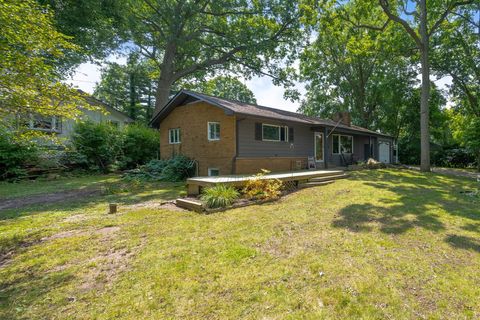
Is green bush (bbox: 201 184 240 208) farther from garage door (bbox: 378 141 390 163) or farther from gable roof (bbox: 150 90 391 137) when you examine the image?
garage door (bbox: 378 141 390 163)

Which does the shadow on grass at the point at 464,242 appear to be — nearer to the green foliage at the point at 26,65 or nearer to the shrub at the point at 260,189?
the shrub at the point at 260,189

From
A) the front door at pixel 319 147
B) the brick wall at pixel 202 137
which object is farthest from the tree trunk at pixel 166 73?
the front door at pixel 319 147

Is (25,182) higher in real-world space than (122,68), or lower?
lower

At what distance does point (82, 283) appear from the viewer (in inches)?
120

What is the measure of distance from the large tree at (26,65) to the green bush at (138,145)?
13028mm

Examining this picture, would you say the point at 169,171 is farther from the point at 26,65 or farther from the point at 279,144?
the point at 26,65

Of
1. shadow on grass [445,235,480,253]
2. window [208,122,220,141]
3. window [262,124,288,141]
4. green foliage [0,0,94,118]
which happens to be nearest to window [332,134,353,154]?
window [262,124,288,141]

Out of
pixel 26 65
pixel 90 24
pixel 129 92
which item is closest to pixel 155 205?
pixel 26 65

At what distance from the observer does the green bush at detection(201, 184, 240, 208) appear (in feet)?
21.2

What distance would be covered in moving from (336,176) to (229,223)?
312 inches

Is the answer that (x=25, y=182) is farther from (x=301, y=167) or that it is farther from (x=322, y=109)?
(x=322, y=109)

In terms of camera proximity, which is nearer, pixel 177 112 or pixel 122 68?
pixel 177 112

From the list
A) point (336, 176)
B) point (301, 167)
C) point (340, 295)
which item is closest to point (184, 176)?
point (301, 167)

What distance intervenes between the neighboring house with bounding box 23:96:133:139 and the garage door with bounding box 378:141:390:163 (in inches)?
854
